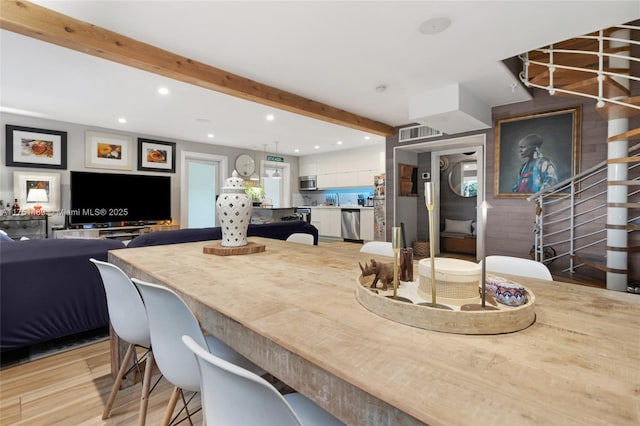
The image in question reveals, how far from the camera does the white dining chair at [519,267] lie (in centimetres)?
137

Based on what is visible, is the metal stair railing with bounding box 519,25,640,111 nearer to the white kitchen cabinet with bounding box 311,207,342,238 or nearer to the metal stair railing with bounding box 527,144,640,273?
the metal stair railing with bounding box 527,144,640,273

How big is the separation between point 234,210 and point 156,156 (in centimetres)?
540

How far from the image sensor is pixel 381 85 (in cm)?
353

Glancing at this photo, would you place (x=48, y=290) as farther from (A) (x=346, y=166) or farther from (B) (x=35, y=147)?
(A) (x=346, y=166)

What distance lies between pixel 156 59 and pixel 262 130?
3.17 metres

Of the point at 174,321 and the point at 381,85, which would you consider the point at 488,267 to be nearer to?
the point at 174,321

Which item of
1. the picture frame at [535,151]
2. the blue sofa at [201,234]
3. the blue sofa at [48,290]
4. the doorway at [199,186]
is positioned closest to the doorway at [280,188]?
the doorway at [199,186]

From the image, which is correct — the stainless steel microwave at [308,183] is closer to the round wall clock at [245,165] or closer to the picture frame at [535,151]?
the round wall clock at [245,165]

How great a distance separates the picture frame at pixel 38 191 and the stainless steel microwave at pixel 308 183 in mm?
5426

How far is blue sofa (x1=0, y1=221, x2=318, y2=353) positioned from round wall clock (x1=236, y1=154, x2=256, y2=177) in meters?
5.31

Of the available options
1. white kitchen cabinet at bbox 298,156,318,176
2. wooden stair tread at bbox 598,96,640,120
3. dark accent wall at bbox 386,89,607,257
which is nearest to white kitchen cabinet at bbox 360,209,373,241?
white kitchen cabinet at bbox 298,156,318,176

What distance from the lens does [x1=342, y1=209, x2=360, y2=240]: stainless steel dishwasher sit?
7332 mm

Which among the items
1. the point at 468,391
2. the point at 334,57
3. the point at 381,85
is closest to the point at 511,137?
the point at 381,85

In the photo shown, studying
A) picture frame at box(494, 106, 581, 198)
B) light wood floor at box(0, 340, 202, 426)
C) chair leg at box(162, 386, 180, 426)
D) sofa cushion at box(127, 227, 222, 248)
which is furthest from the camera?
picture frame at box(494, 106, 581, 198)
